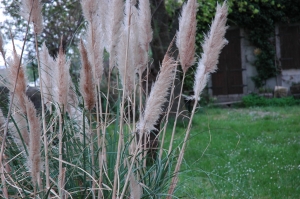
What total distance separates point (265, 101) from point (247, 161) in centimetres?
840

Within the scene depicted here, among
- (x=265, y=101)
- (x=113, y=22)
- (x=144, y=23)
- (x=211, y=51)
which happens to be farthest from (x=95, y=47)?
(x=265, y=101)

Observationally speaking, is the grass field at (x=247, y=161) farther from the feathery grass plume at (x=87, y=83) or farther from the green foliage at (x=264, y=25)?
the green foliage at (x=264, y=25)

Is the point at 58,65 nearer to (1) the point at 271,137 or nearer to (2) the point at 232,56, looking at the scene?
(1) the point at 271,137

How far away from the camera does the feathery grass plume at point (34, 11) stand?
69.3 inches

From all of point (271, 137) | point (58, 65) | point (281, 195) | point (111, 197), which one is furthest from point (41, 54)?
point (271, 137)

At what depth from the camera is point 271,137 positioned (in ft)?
22.7

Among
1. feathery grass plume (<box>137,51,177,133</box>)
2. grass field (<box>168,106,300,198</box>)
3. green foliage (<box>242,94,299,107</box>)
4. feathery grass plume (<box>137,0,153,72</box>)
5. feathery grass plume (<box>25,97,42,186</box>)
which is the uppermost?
feathery grass plume (<box>137,0,153,72</box>)

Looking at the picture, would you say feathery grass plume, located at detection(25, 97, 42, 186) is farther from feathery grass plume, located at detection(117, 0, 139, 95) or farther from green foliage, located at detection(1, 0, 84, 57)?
green foliage, located at detection(1, 0, 84, 57)

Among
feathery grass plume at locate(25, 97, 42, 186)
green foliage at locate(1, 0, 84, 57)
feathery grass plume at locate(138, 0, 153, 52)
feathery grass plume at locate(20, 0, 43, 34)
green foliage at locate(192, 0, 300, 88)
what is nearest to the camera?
feathery grass plume at locate(25, 97, 42, 186)

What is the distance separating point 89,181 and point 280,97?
1274cm

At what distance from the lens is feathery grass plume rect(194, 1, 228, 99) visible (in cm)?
191

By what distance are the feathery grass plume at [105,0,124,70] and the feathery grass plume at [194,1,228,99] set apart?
373 mm

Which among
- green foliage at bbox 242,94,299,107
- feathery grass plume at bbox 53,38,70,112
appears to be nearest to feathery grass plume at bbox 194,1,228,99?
feathery grass plume at bbox 53,38,70,112

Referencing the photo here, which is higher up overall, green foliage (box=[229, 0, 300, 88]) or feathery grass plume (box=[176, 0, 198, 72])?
green foliage (box=[229, 0, 300, 88])
